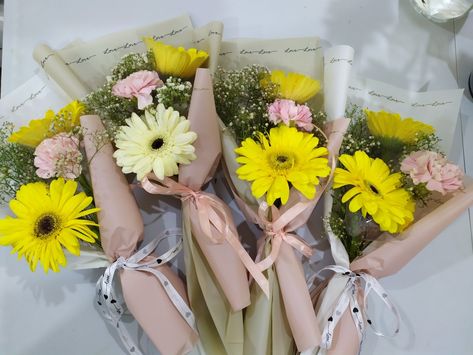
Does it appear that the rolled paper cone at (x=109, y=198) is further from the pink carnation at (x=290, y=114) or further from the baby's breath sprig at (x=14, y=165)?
the pink carnation at (x=290, y=114)

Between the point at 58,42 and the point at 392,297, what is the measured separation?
2.89 ft

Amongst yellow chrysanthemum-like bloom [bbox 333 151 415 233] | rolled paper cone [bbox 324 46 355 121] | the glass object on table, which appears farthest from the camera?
the glass object on table

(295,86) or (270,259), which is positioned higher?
(295,86)

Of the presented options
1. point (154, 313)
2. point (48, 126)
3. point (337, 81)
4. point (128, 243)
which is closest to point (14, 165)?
point (48, 126)

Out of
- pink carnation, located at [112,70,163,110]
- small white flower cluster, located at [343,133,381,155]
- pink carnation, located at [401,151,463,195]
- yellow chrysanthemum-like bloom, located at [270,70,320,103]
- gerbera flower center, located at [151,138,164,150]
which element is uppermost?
pink carnation, located at [112,70,163,110]

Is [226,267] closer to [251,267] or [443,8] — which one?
[251,267]

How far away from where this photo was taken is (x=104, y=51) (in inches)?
32.3

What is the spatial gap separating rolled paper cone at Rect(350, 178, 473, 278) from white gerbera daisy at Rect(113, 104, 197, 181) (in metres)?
0.35

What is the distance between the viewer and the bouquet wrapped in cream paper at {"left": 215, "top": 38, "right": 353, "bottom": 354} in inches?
25.3

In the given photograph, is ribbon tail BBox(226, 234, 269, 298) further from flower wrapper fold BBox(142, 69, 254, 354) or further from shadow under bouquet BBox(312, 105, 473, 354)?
shadow under bouquet BBox(312, 105, 473, 354)

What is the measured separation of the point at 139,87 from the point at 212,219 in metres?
0.25

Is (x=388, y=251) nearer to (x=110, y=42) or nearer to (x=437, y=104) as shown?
(x=437, y=104)

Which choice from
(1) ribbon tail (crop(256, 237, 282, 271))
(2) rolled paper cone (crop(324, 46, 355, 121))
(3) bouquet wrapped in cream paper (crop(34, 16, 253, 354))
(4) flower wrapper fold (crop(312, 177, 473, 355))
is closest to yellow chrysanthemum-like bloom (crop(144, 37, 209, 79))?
(3) bouquet wrapped in cream paper (crop(34, 16, 253, 354))

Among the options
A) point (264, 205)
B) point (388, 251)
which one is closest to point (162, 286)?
point (264, 205)
